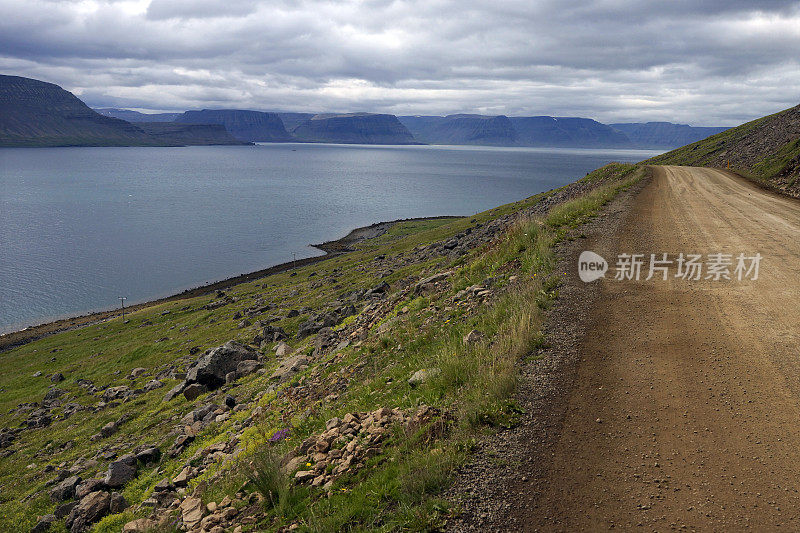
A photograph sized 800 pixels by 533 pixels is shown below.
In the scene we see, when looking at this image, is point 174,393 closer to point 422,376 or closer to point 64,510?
point 64,510

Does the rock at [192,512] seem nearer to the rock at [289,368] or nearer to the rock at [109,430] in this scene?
the rock at [289,368]

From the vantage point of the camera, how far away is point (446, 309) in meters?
14.8

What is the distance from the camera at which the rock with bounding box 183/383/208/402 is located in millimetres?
22859

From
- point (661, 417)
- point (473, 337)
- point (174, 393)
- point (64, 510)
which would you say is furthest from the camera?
point (174, 393)

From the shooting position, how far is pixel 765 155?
50188 millimetres

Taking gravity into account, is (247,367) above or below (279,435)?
below

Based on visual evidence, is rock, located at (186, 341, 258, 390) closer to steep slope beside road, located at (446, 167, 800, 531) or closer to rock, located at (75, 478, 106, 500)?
rock, located at (75, 478, 106, 500)

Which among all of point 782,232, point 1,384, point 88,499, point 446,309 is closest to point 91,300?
point 1,384

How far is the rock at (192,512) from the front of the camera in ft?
28.6

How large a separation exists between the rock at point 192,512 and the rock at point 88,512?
19.2 ft

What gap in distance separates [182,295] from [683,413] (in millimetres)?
66346

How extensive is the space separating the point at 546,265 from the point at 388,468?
9.91 m

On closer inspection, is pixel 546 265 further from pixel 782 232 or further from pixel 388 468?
pixel 782 232

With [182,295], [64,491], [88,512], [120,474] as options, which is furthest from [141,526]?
[182,295]
